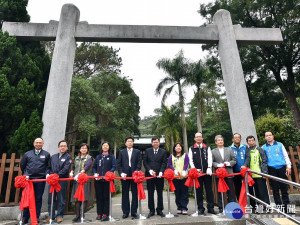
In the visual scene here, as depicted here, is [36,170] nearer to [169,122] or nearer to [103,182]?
[103,182]

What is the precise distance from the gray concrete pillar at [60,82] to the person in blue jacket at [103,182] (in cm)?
170

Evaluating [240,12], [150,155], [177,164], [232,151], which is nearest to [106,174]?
[150,155]

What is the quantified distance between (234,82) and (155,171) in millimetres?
3877

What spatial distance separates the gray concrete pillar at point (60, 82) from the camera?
5625 millimetres

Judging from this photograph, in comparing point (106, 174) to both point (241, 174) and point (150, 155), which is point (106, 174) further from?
point (241, 174)

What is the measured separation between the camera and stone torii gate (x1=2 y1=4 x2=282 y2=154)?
19.7 feet

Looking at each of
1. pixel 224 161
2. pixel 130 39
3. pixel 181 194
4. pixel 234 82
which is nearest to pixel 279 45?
pixel 234 82

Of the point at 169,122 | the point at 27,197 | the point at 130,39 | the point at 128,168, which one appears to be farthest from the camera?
the point at 169,122

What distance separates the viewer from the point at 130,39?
268 inches

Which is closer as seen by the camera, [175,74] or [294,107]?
[294,107]

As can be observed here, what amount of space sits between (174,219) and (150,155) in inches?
54.5

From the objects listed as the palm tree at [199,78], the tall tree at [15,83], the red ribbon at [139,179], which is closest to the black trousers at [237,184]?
the red ribbon at [139,179]

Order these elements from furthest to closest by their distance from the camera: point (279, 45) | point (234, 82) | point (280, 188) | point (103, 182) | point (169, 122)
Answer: point (169, 122) < point (279, 45) < point (234, 82) < point (103, 182) < point (280, 188)

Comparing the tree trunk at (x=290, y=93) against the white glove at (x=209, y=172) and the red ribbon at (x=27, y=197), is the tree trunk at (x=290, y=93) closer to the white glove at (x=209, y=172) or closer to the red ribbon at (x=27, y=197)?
the white glove at (x=209, y=172)
